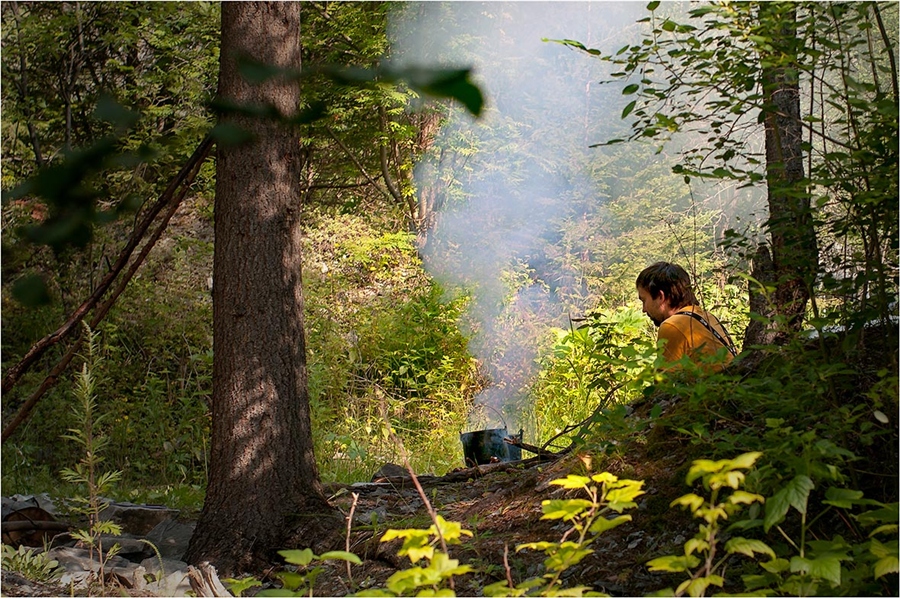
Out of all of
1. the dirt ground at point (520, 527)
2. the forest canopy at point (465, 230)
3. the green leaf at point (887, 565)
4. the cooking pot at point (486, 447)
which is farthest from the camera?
the cooking pot at point (486, 447)

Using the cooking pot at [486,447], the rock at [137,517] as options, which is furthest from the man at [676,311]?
the rock at [137,517]

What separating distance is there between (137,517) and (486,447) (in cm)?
201

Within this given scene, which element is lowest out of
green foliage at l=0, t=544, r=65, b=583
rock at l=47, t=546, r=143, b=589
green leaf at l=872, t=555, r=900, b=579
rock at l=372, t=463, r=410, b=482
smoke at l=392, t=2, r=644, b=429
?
rock at l=47, t=546, r=143, b=589

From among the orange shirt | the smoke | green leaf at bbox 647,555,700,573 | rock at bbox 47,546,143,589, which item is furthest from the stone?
the smoke

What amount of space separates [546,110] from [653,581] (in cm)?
1336

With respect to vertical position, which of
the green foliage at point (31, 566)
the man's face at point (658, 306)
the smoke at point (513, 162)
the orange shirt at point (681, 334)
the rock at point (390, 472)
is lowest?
the green foliage at point (31, 566)

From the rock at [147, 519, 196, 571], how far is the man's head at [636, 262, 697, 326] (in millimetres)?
2500

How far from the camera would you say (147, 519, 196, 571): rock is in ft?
13.2

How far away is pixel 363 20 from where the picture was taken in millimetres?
11195

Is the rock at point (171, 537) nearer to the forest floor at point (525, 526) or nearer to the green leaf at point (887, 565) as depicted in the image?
the forest floor at point (525, 526)

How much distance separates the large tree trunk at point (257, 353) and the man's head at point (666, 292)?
5.59 feet

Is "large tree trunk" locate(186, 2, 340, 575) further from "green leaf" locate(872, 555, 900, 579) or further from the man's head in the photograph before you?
"green leaf" locate(872, 555, 900, 579)

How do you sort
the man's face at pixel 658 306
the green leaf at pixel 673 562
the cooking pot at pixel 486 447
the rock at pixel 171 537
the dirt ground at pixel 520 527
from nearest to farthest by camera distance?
1. the green leaf at pixel 673 562
2. the dirt ground at pixel 520 527
3. the rock at pixel 171 537
4. the man's face at pixel 658 306
5. the cooking pot at pixel 486 447

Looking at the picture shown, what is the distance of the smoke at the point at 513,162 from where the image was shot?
39.2 ft
